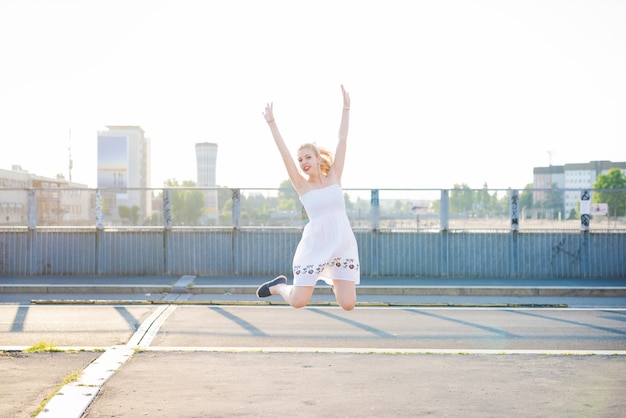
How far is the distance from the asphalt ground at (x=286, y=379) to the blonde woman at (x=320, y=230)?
114 centimetres

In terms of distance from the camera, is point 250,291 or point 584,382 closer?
point 584,382

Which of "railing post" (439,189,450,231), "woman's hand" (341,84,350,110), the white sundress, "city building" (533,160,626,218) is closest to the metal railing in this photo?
"railing post" (439,189,450,231)

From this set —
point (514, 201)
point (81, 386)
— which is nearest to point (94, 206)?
point (514, 201)

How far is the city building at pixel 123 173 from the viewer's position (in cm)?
1928

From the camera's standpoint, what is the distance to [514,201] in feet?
59.9

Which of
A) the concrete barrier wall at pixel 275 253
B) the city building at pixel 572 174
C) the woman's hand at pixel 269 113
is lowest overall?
the concrete barrier wall at pixel 275 253

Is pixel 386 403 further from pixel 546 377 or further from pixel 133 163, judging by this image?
pixel 133 163

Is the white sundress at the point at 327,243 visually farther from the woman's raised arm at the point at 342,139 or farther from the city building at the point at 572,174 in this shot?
the city building at the point at 572,174

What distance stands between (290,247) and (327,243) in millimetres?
11404

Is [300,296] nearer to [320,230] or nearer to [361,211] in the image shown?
[320,230]

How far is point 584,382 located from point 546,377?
412mm

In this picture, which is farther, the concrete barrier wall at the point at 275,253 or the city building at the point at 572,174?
the city building at the point at 572,174

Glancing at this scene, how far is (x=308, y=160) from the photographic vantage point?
6766mm

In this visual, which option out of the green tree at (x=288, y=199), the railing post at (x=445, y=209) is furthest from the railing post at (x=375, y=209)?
the green tree at (x=288, y=199)
